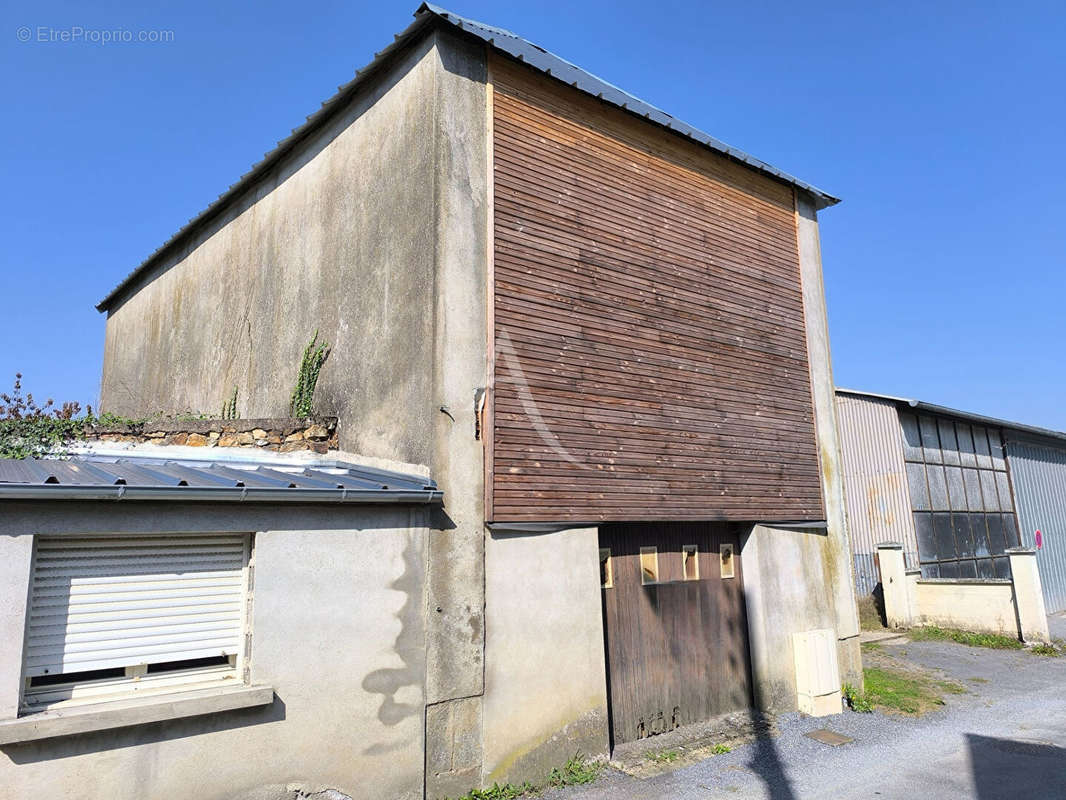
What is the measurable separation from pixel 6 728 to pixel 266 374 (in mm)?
5780

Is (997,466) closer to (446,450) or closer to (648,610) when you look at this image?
(648,610)

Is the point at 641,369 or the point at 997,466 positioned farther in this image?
the point at 997,466

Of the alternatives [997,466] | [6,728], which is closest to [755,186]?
[6,728]

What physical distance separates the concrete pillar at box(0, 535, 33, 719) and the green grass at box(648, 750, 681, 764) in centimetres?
555

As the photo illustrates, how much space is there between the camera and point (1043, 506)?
21.0 metres

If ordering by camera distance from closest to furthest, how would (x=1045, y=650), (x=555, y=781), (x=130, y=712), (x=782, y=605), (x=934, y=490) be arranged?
(x=130, y=712)
(x=555, y=781)
(x=782, y=605)
(x=1045, y=650)
(x=934, y=490)

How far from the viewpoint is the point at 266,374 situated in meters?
9.34

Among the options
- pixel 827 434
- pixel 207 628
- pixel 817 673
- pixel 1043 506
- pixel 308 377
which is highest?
pixel 308 377

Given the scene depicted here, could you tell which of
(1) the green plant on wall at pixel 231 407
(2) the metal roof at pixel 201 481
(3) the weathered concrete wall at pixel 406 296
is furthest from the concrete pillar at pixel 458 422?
(1) the green plant on wall at pixel 231 407

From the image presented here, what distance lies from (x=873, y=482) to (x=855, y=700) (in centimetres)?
898

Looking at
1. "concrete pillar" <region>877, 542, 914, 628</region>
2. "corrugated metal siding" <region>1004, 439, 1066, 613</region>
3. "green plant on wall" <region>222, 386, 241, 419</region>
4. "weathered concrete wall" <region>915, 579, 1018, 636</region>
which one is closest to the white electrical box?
"weathered concrete wall" <region>915, 579, 1018, 636</region>

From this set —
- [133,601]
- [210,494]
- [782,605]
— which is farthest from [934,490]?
[133,601]

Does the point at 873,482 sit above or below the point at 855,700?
above

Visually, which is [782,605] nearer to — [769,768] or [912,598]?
[769,768]
